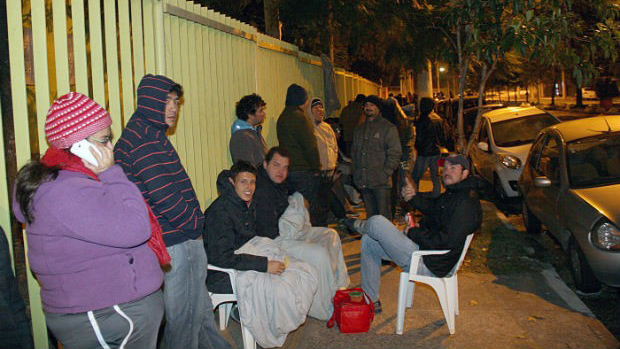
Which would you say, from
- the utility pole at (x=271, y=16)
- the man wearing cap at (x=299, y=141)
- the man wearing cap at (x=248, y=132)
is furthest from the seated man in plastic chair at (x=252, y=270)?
the utility pole at (x=271, y=16)

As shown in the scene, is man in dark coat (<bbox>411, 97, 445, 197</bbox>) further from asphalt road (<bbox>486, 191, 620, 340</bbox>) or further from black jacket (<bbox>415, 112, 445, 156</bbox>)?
asphalt road (<bbox>486, 191, 620, 340</bbox>)

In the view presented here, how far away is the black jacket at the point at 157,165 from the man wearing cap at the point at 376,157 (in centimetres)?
423

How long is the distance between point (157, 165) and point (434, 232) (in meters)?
2.63

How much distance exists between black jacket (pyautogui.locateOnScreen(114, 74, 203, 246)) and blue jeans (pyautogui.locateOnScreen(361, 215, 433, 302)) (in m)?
2.08

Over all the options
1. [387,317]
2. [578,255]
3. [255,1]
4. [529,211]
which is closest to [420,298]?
[387,317]

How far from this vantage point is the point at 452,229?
5.29 m

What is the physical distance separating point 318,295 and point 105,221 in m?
2.88

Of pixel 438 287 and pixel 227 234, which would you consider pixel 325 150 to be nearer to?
pixel 438 287

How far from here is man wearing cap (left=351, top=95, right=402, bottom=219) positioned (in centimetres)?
790

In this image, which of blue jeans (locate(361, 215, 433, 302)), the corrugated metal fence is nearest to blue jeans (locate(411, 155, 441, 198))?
the corrugated metal fence

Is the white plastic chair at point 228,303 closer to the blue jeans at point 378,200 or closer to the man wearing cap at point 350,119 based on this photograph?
the blue jeans at point 378,200

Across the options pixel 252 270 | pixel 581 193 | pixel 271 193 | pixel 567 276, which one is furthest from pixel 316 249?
pixel 567 276

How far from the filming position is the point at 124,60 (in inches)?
181

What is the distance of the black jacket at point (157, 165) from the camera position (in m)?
3.74
